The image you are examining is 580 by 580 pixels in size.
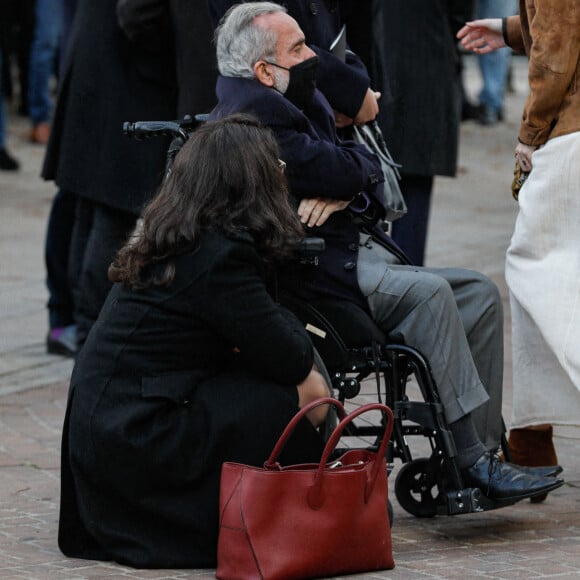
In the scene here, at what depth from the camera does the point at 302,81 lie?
4445 millimetres

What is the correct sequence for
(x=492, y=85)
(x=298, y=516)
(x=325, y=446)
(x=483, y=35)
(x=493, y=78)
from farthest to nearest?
1. (x=492, y=85)
2. (x=493, y=78)
3. (x=483, y=35)
4. (x=325, y=446)
5. (x=298, y=516)

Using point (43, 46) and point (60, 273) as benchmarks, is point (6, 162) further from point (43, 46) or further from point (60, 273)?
point (60, 273)

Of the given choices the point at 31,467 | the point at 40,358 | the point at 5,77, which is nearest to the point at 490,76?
the point at 5,77

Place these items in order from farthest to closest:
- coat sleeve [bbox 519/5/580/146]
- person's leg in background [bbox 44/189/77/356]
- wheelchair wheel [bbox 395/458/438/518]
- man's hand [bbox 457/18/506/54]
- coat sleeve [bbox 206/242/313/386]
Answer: person's leg in background [bbox 44/189/77/356] < man's hand [bbox 457/18/506/54] < wheelchair wheel [bbox 395/458/438/518] < coat sleeve [bbox 519/5/580/146] < coat sleeve [bbox 206/242/313/386]

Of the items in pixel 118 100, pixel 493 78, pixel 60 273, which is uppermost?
pixel 118 100

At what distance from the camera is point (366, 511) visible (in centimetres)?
392

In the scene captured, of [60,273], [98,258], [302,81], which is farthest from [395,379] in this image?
[60,273]

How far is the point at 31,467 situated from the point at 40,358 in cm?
176

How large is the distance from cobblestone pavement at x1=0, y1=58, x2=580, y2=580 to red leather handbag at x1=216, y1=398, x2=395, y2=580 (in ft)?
0.48

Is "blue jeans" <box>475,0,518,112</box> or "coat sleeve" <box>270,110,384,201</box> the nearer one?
"coat sleeve" <box>270,110,384,201</box>

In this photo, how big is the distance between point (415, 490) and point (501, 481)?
0.40 m

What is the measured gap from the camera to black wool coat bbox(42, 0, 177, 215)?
20.5 feet

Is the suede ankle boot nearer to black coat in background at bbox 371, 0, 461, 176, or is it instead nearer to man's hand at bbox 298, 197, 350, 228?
man's hand at bbox 298, 197, 350, 228

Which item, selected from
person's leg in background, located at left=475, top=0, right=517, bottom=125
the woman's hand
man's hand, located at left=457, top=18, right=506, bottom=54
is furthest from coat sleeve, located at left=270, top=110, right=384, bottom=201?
person's leg in background, located at left=475, top=0, right=517, bottom=125
